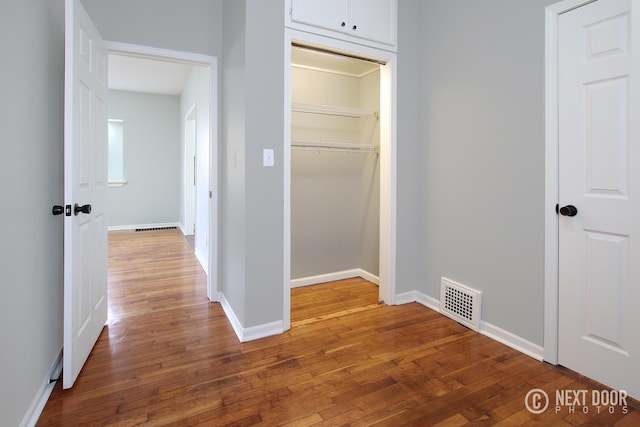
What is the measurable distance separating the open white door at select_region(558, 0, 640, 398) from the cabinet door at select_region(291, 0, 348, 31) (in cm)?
144

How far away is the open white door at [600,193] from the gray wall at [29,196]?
2.67 metres

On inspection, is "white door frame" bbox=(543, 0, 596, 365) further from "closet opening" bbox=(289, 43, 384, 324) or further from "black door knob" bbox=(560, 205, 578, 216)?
"closet opening" bbox=(289, 43, 384, 324)

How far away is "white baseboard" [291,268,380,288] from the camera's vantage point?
358 cm

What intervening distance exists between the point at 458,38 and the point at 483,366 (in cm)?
226

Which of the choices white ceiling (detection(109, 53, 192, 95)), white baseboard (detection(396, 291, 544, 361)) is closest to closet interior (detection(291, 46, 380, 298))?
white baseboard (detection(396, 291, 544, 361))

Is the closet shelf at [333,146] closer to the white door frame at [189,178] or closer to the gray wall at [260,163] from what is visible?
the gray wall at [260,163]

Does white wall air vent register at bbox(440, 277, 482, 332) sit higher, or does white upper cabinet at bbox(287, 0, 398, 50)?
white upper cabinet at bbox(287, 0, 398, 50)

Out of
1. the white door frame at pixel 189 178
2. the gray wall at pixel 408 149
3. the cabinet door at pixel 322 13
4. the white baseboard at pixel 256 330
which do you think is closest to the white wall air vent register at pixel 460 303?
the gray wall at pixel 408 149

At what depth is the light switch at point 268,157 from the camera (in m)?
2.37

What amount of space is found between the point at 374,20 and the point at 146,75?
4421 millimetres

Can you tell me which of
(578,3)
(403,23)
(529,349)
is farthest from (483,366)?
(403,23)

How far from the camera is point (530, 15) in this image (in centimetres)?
209

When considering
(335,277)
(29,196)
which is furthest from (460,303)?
(29,196)

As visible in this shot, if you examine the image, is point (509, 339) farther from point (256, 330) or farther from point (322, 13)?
point (322, 13)
